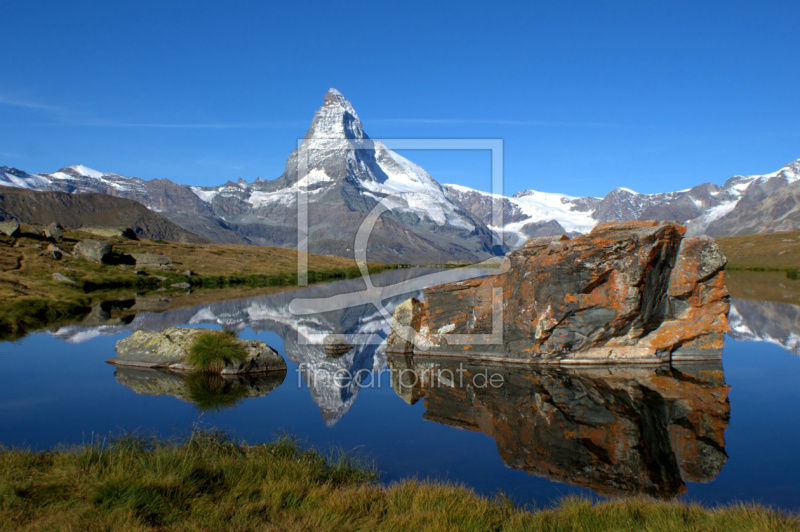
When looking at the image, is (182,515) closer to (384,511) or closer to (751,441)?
(384,511)

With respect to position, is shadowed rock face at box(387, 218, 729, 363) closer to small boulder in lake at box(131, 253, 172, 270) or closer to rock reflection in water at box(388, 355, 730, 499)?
rock reflection in water at box(388, 355, 730, 499)

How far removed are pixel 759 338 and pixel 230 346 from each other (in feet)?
79.7

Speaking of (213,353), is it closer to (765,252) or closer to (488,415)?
(488,415)

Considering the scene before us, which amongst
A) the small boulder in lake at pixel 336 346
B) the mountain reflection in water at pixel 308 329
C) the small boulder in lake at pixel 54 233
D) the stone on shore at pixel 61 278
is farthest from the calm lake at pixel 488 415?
the small boulder in lake at pixel 54 233

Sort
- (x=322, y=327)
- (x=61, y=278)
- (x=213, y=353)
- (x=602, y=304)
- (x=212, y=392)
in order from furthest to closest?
(x=61, y=278) → (x=322, y=327) → (x=602, y=304) → (x=213, y=353) → (x=212, y=392)

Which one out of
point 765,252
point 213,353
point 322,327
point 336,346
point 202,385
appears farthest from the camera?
point 765,252

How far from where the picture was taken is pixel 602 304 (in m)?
19.8

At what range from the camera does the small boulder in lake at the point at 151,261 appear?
7636cm

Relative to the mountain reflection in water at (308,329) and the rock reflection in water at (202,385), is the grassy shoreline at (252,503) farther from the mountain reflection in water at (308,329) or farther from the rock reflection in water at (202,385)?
the rock reflection in water at (202,385)

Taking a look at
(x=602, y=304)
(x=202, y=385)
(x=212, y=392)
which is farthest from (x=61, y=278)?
(x=602, y=304)

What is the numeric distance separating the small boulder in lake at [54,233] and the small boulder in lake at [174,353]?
227ft

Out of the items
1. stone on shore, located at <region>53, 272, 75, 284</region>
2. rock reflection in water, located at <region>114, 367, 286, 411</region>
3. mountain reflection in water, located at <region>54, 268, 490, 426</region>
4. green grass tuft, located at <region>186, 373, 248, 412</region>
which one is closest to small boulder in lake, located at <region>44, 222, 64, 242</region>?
stone on shore, located at <region>53, 272, 75, 284</region>

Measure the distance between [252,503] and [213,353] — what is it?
11.9 meters

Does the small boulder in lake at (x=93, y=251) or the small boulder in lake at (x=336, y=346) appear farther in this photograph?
the small boulder in lake at (x=93, y=251)
